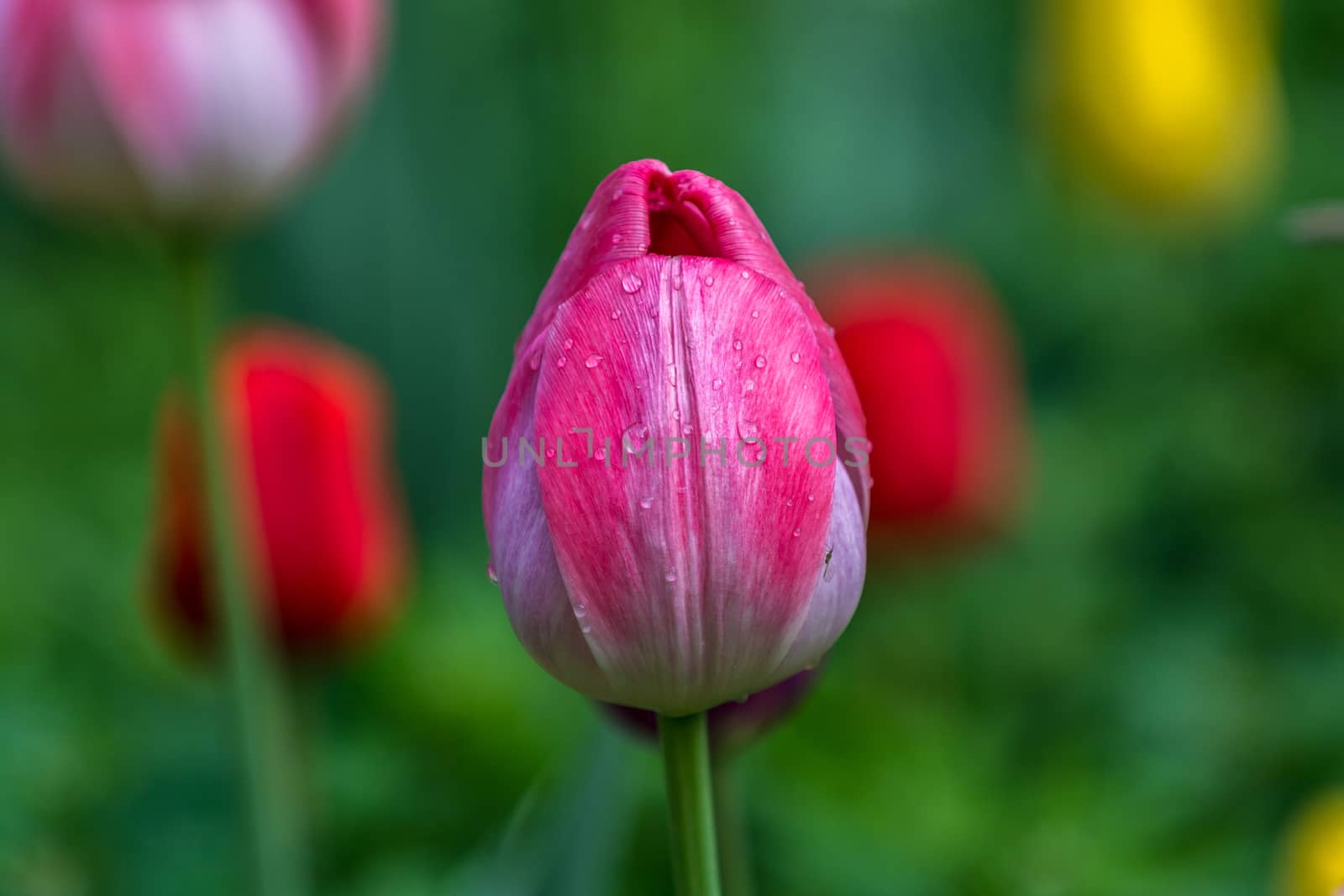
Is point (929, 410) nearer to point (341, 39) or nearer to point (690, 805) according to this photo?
point (341, 39)

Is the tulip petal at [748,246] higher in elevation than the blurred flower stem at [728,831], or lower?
higher

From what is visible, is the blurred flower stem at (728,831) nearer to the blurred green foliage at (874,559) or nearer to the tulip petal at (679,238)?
Result: the blurred green foliage at (874,559)

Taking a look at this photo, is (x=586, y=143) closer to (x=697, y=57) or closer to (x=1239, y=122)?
(x=697, y=57)

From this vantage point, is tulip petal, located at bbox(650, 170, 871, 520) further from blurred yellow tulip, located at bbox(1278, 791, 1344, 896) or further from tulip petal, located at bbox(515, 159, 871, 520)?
blurred yellow tulip, located at bbox(1278, 791, 1344, 896)

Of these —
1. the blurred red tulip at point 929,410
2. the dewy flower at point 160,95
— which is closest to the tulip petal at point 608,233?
the dewy flower at point 160,95

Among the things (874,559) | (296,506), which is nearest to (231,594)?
(296,506)

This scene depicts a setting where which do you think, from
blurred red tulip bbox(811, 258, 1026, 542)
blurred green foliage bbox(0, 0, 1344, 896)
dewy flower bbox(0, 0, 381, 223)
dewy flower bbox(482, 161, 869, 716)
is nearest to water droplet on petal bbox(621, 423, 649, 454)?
dewy flower bbox(482, 161, 869, 716)

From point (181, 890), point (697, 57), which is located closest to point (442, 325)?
point (181, 890)
